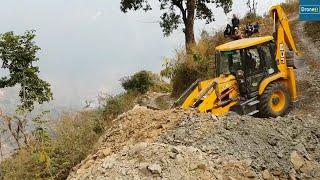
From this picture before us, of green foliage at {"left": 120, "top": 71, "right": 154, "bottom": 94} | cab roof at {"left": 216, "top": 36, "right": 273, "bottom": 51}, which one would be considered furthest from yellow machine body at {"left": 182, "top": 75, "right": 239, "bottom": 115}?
green foliage at {"left": 120, "top": 71, "right": 154, "bottom": 94}

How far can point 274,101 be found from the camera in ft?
43.8

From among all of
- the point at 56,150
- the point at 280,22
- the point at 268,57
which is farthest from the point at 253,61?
the point at 56,150

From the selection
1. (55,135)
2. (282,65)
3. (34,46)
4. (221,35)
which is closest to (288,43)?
(282,65)

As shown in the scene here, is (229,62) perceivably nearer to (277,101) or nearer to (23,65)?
(277,101)

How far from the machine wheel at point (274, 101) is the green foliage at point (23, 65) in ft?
45.6

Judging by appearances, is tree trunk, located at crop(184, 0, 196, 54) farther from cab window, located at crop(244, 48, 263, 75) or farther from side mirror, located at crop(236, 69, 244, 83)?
side mirror, located at crop(236, 69, 244, 83)

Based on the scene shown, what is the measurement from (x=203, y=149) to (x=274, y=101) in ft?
15.3

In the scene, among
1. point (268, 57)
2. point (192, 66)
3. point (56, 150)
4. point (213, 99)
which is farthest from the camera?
point (192, 66)

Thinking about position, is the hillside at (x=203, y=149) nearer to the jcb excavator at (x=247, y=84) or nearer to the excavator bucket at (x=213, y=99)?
the excavator bucket at (x=213, y=99)

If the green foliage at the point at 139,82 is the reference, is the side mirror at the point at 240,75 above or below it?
above

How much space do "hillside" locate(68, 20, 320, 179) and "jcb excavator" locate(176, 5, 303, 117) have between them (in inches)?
61.0

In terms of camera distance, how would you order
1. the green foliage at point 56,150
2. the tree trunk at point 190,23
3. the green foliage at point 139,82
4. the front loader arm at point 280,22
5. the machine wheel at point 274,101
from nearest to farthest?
the green foliage at point 56,150 < the machine wheel at point 274,101 < the front loader arm at point 280,22 < the tree trunk at point 190,23 < the green foliage at point 139,82

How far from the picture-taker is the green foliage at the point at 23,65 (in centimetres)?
2439

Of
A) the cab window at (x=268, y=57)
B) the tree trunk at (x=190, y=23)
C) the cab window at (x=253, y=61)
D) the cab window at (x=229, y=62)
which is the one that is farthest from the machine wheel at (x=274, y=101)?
the tree trunk at (x=190, y=23)
